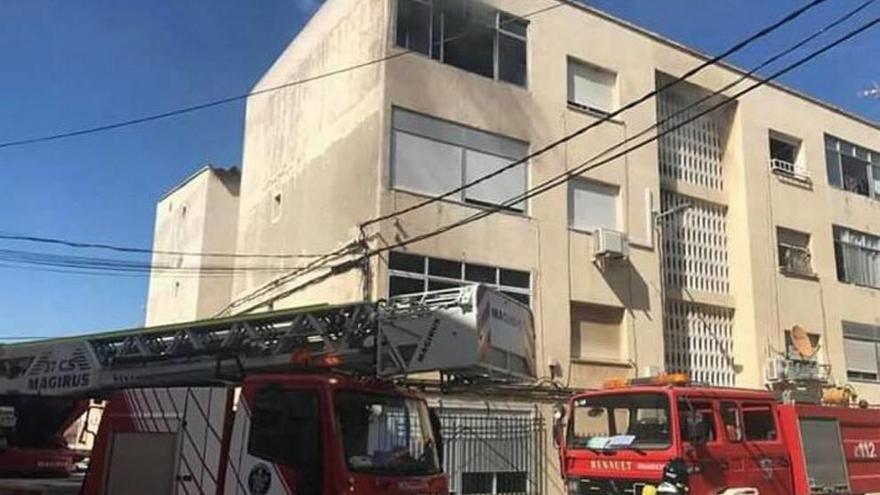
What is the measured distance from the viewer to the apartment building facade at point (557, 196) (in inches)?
669

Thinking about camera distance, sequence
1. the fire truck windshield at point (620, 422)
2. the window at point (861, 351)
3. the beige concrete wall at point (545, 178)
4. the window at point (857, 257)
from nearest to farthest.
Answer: the fire truck windshield at point (620, 422) → the beige concrete wall at point (545, 178) → the window at point (861, 351) → the window at point (857, 257)

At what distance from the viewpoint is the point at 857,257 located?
25531 mm

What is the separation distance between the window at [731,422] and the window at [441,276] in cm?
617

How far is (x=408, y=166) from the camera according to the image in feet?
55.8

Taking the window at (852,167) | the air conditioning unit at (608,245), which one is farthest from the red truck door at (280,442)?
the window at (852,167)

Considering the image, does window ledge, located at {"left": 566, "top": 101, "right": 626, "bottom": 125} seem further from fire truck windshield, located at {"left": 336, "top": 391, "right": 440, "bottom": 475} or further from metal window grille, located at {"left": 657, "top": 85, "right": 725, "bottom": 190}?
fire truck windshield, located at {"left": 336, "top": 391, "right": 440, "bottom": 475}

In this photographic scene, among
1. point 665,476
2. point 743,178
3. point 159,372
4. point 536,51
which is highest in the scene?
point 536,51

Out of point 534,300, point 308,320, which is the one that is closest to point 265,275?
point 534,300

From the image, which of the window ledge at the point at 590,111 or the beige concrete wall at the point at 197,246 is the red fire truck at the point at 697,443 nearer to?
the window ledge at the point at 590,111

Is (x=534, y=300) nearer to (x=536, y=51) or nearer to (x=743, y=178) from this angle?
(x=536, y=51)

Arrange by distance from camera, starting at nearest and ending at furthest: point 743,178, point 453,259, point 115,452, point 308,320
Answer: point 115,452 → point 308,320 → point 453,259 → point 743,178

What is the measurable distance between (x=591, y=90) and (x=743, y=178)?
5.32 m

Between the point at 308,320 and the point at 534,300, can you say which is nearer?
the point at 308,320

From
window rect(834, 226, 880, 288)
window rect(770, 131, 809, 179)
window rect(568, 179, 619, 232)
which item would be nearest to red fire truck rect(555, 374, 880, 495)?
window rect(568, 179, 619, 232)
